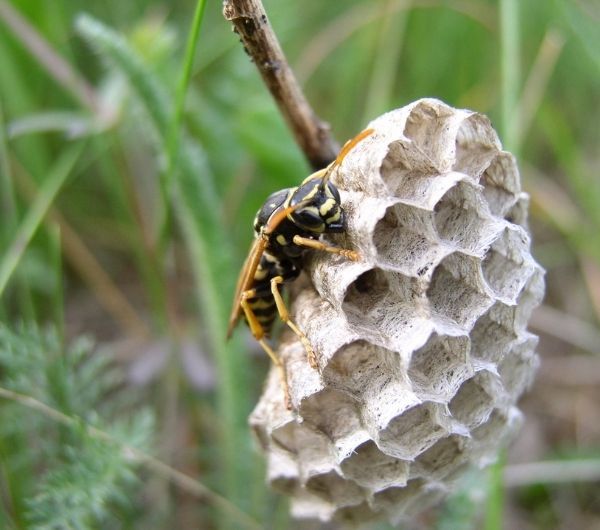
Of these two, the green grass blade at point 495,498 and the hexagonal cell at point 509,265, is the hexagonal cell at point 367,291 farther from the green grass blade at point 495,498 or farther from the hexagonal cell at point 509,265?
the green grass blade at point 495,498

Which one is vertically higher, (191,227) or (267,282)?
(191,227)

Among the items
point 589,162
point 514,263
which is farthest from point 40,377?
point 589,162

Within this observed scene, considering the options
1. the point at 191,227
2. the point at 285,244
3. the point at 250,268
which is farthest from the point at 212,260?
the point at 285,244

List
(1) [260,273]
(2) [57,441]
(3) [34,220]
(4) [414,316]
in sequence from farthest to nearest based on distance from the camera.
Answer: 1. (3) [34,220]
2. (2) [57,441]
3. (1) [260,273]
4. (4) [414,316]

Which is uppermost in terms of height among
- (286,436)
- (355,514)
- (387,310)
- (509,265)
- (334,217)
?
(334,217)

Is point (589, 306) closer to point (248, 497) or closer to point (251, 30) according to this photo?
point (248, 497)

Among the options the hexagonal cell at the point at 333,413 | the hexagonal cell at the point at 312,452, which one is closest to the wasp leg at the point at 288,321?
the hexagonal cell at the point at 333,413

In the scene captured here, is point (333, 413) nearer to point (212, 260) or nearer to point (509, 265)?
point (509, 265)

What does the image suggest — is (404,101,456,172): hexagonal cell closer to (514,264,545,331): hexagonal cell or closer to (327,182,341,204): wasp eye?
(327,182,341,204): wasp eye
